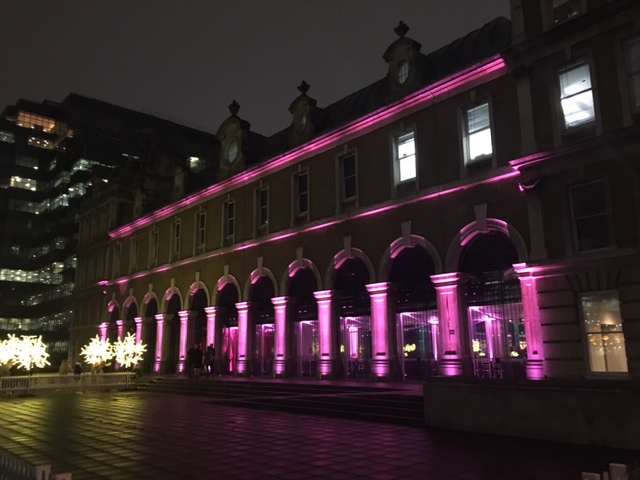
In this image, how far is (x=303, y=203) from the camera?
25656 millimetres

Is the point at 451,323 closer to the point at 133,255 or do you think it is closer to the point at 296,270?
the point at 296,270

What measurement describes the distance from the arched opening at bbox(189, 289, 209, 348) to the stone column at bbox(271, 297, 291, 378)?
7644 millimetres

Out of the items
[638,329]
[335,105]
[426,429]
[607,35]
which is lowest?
[426,429]

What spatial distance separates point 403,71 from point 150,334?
24241 mm

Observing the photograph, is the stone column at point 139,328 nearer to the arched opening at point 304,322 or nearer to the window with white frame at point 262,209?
the window with white frame at point 262,209

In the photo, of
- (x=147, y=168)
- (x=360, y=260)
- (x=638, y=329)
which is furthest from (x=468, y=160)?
(x=147, y=168)

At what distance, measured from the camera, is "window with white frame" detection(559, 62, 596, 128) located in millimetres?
15781

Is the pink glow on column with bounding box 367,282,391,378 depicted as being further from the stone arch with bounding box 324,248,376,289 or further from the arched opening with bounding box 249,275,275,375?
the arched opening with bounding box 249,275,275,375

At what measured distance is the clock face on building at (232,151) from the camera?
1187 inches

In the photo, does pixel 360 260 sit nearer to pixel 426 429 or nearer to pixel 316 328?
pixel 316 328

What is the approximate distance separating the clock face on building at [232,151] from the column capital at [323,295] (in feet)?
34.9

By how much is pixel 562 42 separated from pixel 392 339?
37.7ft

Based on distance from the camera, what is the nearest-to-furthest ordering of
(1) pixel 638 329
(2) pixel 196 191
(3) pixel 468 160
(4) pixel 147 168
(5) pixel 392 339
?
(1) pixel 638 329 → (3) pixel 468 160 → (5) pixel 392 339 → (2) pixel 196 191 → (4) pixel 147 168

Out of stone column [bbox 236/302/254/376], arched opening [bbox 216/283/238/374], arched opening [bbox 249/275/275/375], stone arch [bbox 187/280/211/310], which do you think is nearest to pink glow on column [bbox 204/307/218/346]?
arched opening [bbox 216/283/238/374]
